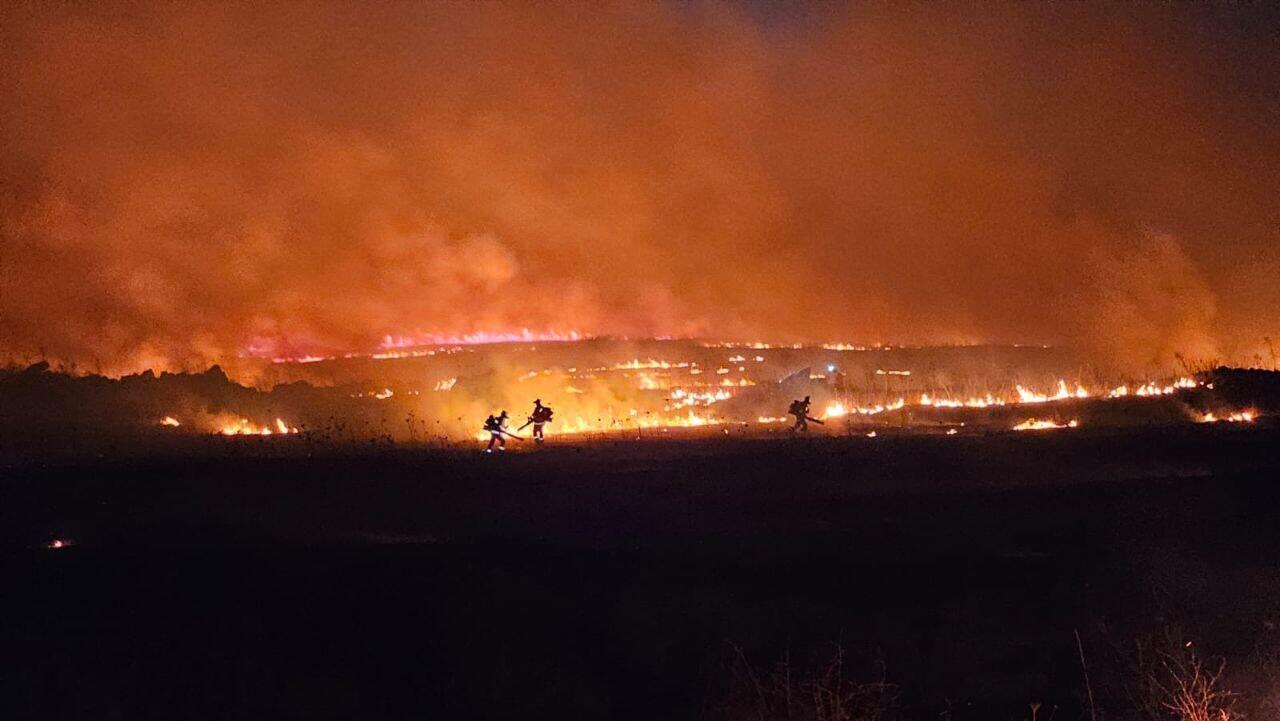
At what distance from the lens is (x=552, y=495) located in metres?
16.0

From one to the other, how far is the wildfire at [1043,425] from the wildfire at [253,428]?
18791 millimetres

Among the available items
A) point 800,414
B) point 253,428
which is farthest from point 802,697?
point 253,428

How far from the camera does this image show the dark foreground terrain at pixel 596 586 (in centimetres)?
839

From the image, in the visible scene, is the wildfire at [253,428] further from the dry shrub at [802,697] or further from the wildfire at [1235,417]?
the wildfire at [1235,417]

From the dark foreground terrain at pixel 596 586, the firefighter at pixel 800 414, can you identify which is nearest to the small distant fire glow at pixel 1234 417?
the dark foreground terrain at pixel 596 586

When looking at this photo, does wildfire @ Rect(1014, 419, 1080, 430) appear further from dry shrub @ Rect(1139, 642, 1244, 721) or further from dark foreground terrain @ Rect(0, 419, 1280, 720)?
dry shrub @ Rect(1139, 642, 1244, 721)

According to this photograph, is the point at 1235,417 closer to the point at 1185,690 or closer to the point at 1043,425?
the point at 1043,425

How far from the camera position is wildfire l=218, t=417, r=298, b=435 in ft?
79.2

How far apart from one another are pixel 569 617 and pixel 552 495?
612 cm

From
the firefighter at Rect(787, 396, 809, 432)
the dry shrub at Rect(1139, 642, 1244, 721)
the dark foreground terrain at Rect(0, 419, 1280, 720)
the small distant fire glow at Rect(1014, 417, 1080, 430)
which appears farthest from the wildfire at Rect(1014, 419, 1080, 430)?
the dry shrub at Rect(1139, 642, 1244, 721)

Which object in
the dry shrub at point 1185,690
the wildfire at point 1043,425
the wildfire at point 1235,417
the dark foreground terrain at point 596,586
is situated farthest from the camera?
the wildfire at point 1043,425

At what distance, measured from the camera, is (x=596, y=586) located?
1071 centimetres

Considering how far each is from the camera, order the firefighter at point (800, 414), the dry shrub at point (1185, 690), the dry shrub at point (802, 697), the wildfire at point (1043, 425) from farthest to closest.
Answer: the firefighter at point (800, 414) → the wildfire at point (1043, 425) → the dry shrub at point (802, 697) → the dry shrub at point (1185, 690)

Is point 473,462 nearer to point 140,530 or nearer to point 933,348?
point 140,530
